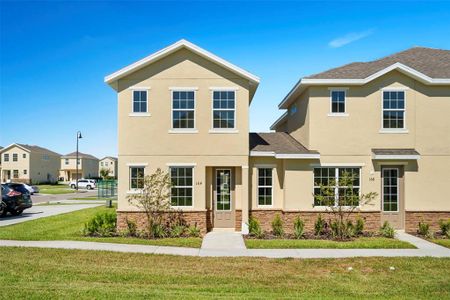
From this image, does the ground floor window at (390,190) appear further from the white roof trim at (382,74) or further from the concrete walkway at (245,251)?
the white roof trim at (382,74)

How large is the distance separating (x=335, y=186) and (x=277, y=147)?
10.4 ft

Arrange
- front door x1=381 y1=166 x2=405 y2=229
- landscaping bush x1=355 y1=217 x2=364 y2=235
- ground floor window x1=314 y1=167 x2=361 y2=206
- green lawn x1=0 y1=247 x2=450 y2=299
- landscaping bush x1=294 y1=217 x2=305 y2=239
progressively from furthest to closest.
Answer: front door x1=381 y1=166 x2=405 y2=229
ground floor window x1=314 y1=167 x2=361 y2=206
landscaping bush x1=355 y1=217 x2=364 y2=235
landscaping bush x1=294 y1=217 x2=305 y2=239
green lawn x1=0 y1=247 x2=450 y2=299

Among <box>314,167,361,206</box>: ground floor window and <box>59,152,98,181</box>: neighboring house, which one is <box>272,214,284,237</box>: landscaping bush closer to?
<box>314,167,361,206</box>: ground floor window

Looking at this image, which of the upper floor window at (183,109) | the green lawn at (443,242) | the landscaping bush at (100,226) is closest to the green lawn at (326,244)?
the green lawn at (443,242)

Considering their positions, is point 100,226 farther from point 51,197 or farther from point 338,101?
point 51,197

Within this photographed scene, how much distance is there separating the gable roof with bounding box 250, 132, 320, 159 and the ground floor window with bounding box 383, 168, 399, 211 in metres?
3.49

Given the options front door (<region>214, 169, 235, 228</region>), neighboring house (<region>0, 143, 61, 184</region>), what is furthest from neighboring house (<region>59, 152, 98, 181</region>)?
front door (<region>214, 169, 235, 228</region>)

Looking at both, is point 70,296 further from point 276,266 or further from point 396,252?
point 396,252

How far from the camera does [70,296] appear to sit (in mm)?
6613

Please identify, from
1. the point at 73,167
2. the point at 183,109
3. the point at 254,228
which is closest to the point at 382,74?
the point at 254,228

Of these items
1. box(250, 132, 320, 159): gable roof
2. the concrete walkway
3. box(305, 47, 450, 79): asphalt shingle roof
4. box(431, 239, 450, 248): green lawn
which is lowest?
box(431, 239, 450, 248): green lawn

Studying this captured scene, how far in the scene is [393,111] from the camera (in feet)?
47.9

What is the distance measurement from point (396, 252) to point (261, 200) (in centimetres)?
598

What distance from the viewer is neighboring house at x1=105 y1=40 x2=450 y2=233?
14195 millimetres
